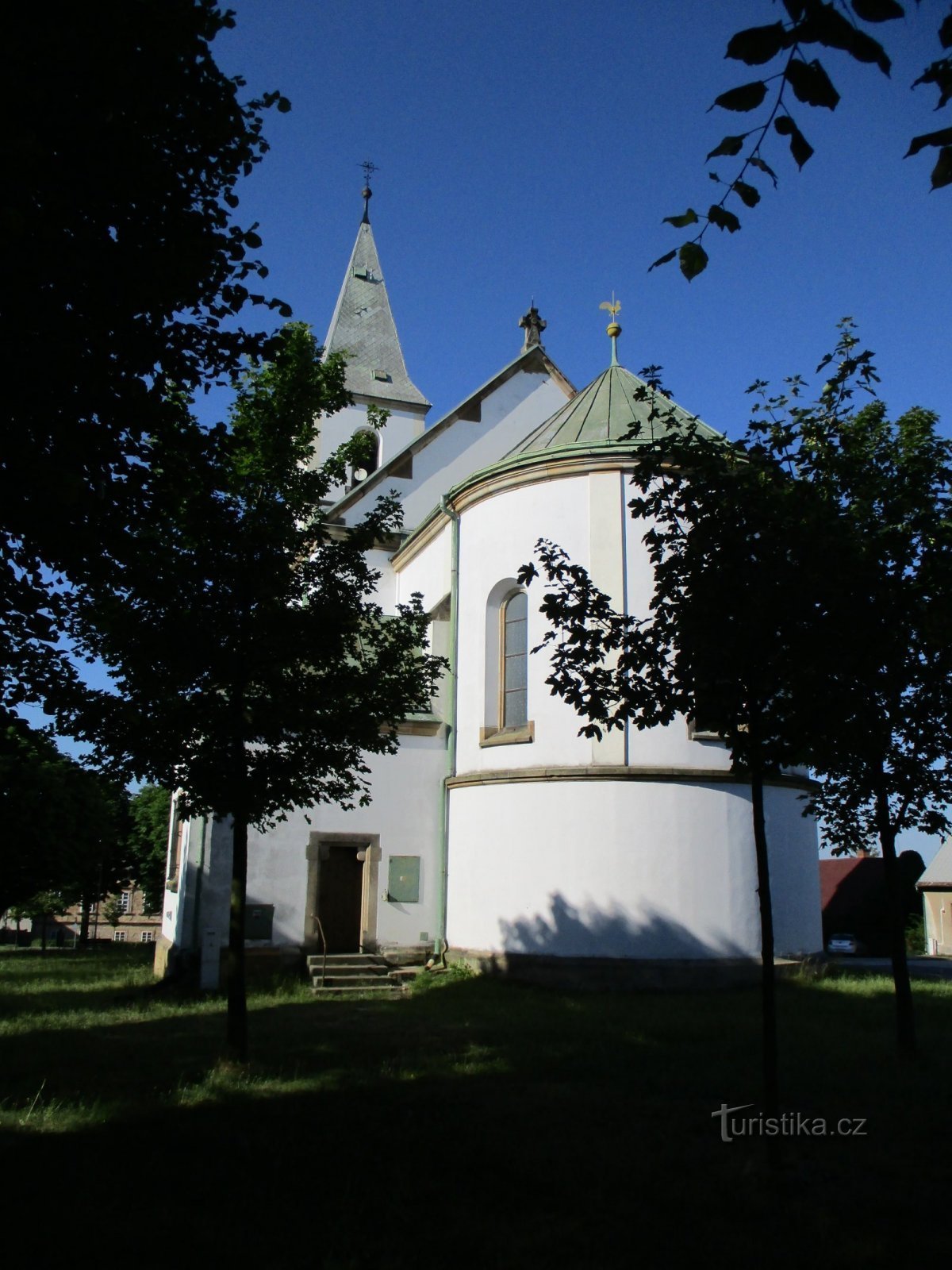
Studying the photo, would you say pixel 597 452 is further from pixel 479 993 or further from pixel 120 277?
pixel 120 277

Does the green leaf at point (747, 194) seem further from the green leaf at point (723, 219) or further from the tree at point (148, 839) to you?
the tree at point (148, 839)

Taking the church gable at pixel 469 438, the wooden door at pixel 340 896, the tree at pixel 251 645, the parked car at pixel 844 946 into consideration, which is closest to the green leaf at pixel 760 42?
the tree at pixel 251 645

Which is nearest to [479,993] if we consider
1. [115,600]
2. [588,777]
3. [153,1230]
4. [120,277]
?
[588,777]

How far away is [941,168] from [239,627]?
7975 mm

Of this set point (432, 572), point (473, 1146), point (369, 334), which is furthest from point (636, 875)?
point (369, 334)

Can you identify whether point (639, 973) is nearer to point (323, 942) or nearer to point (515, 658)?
point (323, 942)

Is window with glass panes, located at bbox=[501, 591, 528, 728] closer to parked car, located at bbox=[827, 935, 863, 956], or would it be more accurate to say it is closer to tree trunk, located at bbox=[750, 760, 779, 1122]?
tree trunk, located at bbox=[750, 760, 779, 1122]

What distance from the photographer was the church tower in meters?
32.1

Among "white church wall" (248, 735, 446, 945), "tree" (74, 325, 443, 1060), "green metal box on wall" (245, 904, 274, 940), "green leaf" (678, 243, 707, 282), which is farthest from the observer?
Result: "white church wall" (248, 735, 446, 945)

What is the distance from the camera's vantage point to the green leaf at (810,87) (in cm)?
274

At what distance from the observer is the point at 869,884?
1704 inches

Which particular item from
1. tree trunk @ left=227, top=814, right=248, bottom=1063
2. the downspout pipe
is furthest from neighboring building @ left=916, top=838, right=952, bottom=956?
tree trunk @ left=227, top=814, right=248, bottom=1063

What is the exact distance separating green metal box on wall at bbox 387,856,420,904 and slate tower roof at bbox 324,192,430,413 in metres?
18.7

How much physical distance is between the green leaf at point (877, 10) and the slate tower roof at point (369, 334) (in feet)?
99.6
